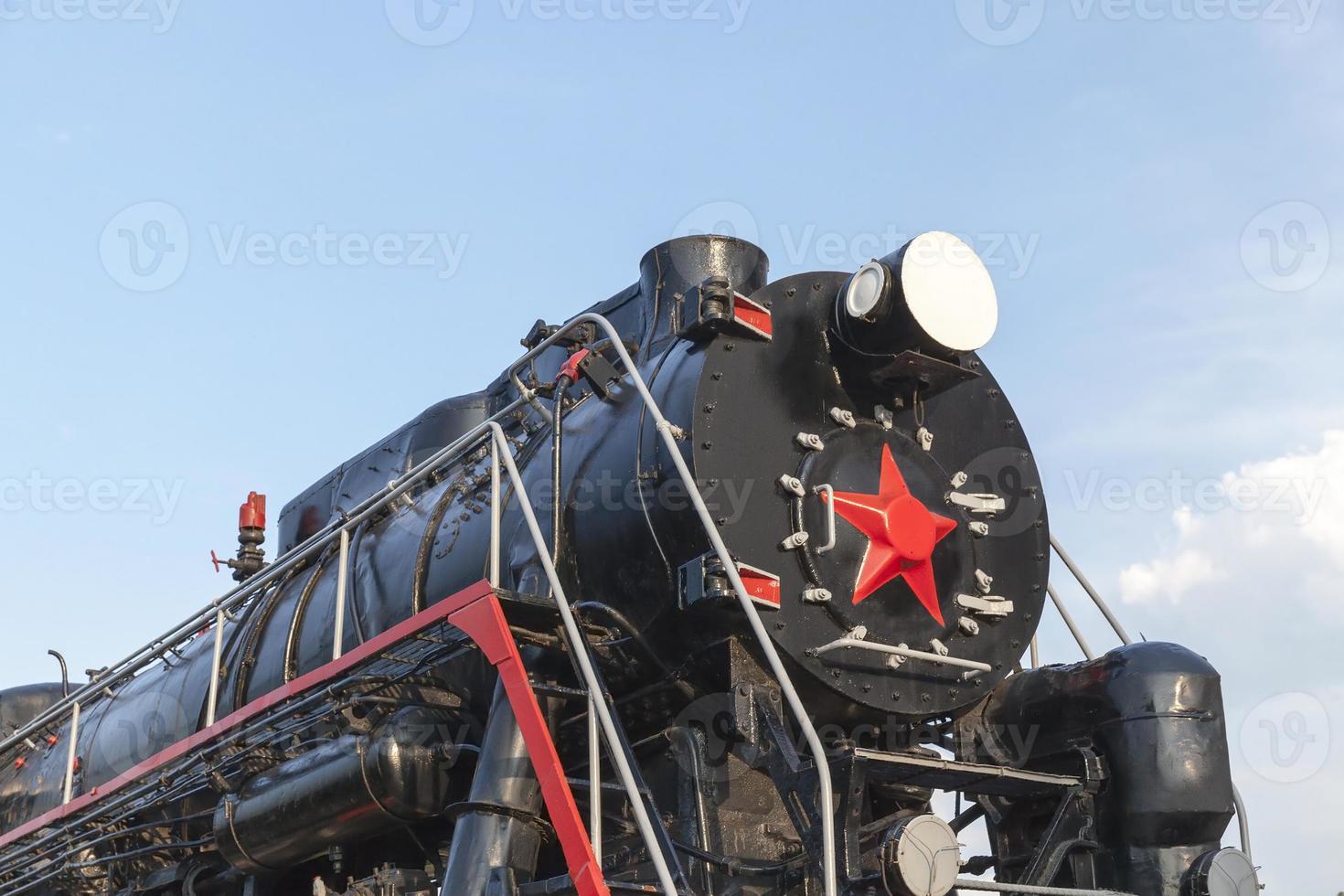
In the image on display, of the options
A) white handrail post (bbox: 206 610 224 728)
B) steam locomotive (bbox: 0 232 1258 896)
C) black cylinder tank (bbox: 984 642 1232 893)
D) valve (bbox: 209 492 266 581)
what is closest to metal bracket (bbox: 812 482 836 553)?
steam locomotive (bbox: 0 232 1258 896)

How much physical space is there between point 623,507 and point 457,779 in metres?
1.53

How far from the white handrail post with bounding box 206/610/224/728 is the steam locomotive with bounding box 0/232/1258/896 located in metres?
0.50

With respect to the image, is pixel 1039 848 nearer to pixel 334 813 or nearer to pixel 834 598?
pixel 834 598

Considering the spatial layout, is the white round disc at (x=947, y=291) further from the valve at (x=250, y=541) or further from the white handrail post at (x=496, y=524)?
the valve at (x=250, y=541)

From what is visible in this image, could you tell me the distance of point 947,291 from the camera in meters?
5.66

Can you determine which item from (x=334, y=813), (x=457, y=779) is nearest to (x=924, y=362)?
(x=457, y=779)

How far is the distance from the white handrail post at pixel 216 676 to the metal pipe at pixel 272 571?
15 cm

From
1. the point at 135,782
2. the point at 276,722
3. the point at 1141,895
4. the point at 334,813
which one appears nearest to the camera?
the point at 1141,895

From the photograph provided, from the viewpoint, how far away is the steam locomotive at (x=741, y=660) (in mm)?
5145

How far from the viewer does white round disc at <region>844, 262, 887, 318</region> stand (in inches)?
222

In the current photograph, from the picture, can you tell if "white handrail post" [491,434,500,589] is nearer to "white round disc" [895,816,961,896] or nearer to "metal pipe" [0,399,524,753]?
"metal pipe" [0,399,524,753]

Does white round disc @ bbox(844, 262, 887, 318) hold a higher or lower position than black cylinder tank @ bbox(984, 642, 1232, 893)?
higher

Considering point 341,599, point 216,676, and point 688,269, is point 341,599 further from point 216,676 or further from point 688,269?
point 688,269

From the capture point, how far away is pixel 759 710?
5.16m
